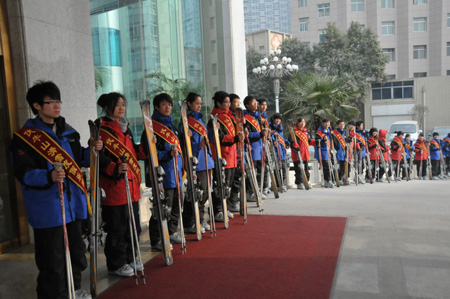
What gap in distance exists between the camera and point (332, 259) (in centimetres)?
345

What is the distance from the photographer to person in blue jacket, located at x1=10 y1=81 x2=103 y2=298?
100 inches

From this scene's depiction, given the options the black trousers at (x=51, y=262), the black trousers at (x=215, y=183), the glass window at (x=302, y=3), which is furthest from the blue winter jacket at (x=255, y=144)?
the glass window at (x=302, y=3)

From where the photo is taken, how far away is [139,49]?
690 centimetres

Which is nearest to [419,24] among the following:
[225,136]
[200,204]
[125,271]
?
[225,136]

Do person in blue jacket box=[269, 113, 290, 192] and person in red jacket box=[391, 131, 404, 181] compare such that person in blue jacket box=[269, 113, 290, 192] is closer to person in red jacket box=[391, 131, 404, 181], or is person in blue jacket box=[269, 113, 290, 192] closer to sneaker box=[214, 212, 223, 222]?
sneaker box=[214, 212, 223, 222]

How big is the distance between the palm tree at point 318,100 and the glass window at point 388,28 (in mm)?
25130

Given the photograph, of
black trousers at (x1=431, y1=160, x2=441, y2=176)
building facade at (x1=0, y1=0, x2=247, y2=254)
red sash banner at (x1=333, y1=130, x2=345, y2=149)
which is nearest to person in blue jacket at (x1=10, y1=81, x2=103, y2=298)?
building facade at (x1=0, y1=0, x2=247, y2=254)

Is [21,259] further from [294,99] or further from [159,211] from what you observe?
[294,99]

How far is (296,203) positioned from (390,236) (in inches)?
80.9

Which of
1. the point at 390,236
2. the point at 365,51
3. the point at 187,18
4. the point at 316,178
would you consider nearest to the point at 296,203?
the point at 390,236

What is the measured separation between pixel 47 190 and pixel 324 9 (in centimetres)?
3719

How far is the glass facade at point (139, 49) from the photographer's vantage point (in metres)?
6.30

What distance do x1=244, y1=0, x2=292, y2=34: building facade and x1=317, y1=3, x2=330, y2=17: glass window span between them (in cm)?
6757

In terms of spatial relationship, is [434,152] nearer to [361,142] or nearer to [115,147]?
[361,142]
